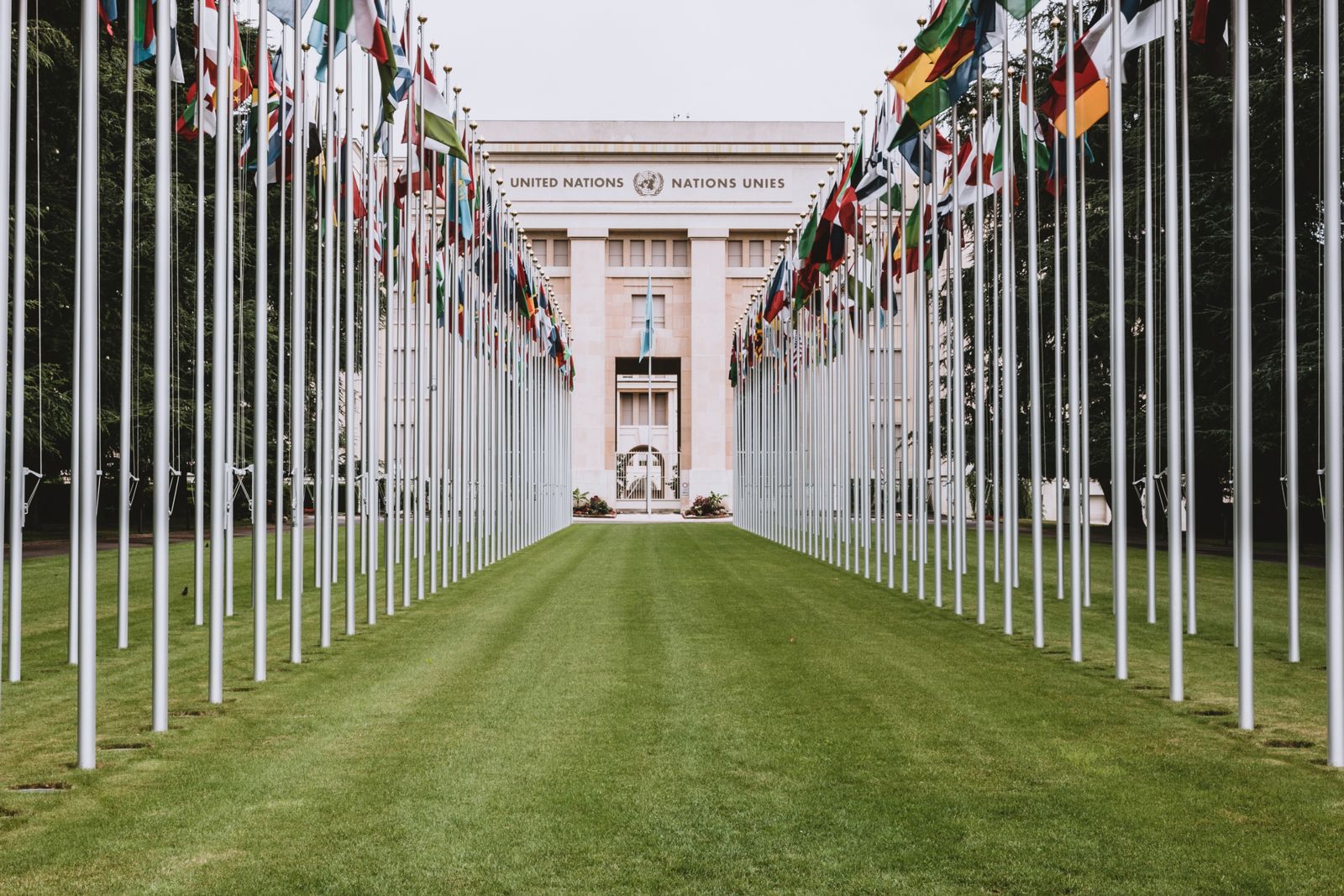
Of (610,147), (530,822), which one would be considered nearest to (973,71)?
(530,822)

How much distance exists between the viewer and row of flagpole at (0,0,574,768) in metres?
8.84

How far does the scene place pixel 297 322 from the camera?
1275 centimetres

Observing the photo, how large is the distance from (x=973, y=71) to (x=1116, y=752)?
12.4 metres

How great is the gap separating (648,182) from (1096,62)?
67144 mm

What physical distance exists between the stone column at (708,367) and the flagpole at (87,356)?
224 ft

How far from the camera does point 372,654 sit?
13.2m

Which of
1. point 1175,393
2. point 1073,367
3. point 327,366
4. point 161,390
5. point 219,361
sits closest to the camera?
point 161,390

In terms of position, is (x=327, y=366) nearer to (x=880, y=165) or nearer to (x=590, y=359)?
(x=880, y=165)

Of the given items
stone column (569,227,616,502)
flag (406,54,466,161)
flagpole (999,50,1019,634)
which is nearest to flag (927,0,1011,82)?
flagpole (999,50,1019,634)

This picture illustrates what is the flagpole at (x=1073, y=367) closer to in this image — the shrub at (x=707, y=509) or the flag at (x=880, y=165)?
the flag at (x=880, y=165)

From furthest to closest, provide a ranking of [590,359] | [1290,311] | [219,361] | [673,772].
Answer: [590,359] < [1290,311] < [219,361] < [673,772]

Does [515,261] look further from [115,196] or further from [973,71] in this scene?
[973,71]

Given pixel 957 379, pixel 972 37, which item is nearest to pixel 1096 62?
pixel 972 37

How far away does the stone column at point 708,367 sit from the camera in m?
77.4
